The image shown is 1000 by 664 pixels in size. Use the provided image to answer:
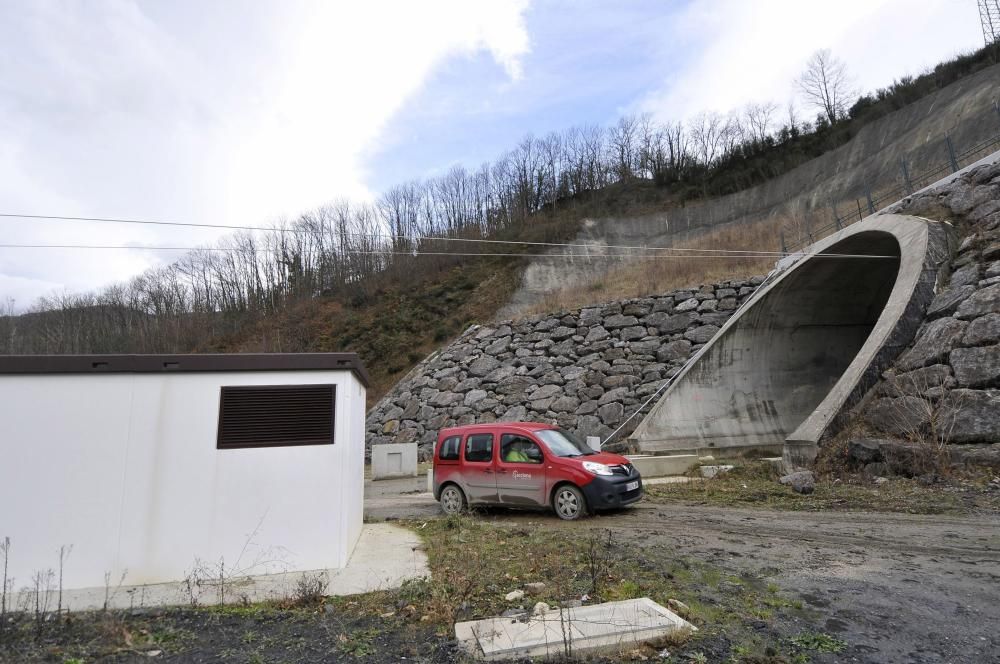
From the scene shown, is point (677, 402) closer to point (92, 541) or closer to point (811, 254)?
point (811, 254)

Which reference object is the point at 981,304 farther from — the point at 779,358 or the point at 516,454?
the point at 516,454

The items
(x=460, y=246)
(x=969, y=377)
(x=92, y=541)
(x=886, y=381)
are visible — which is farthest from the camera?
(x=460, y=246)

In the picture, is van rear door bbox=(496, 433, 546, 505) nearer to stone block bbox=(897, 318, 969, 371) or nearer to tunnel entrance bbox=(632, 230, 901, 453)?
tunnel entrance bbox=(632, 230, 901, 453)

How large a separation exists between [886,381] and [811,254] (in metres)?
5.61

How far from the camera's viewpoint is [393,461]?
1694 cm

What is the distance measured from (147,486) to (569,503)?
589 cm

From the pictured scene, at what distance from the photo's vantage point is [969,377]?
972 centimetres

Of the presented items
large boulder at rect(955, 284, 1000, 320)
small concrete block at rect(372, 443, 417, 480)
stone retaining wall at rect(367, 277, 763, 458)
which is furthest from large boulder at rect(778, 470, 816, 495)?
small concrete block at rect(372, 443, 417, 480)

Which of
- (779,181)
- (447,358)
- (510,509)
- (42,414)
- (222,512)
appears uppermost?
(779,181)

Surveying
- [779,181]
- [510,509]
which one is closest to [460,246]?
[779,181]

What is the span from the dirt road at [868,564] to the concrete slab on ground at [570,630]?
1.08m

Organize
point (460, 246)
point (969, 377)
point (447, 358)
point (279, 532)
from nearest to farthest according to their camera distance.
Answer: point (279, 532) < point (969, 377) < point (447, 358) < point (460, 246)

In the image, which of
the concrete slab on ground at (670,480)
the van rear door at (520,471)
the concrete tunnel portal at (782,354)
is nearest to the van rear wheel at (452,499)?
the van rear door at (520,471)

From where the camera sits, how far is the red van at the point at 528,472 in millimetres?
8648
